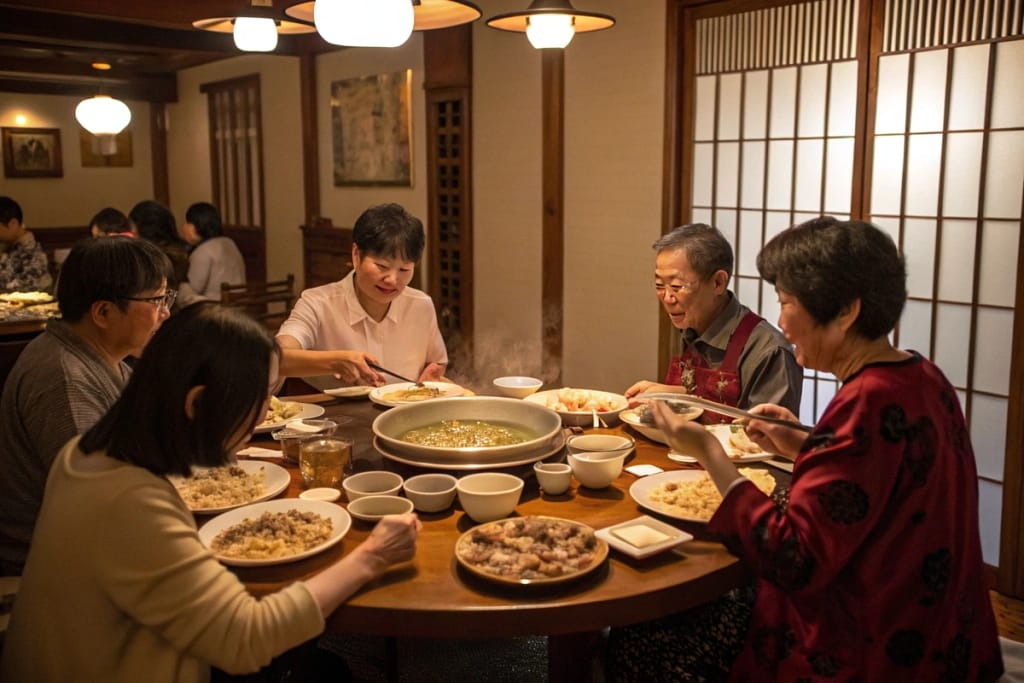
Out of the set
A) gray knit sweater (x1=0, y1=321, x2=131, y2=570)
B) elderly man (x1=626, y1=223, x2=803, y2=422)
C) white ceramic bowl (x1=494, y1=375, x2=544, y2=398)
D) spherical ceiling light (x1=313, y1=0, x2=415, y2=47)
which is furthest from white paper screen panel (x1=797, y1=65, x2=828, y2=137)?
gray knit sweater (x1=0, y1=321, x2=131, y2=570)

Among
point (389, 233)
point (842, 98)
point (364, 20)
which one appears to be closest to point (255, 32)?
point (389, 233)

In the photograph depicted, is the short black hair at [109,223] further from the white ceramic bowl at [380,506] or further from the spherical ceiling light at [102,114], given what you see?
the white ceramic bowl at [380,506]

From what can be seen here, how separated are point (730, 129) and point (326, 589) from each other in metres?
3.72

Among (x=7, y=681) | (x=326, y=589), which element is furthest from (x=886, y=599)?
(x=7, y=681)

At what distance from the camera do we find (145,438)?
4.61ft

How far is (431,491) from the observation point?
193 centimetres

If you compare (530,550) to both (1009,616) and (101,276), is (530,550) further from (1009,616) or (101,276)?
(1009,616)

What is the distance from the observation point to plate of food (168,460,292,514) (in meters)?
1.89

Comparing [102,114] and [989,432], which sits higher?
[102,114]

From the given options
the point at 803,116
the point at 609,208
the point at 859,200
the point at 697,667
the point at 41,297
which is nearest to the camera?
the point at 697,667

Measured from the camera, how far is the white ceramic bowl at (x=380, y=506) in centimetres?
183

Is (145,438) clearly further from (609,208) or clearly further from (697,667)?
(609,208)

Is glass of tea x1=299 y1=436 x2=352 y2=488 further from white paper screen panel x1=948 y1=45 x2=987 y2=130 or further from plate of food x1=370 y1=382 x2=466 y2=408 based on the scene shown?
white paper screen panel x1=948 y1=45 x2=987 y2=130

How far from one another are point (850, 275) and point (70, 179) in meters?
10.6
